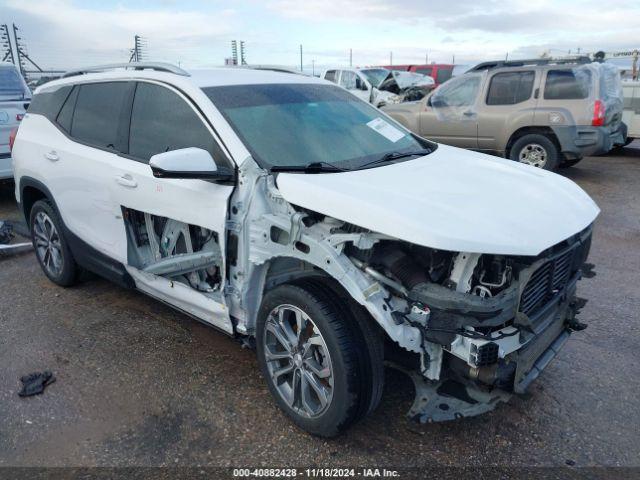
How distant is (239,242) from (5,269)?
11.8 feet

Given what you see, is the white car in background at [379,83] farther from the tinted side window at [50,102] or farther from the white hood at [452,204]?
the white hood at [452,204]

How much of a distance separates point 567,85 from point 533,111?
630 mm

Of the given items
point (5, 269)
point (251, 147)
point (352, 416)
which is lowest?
point (5, 269)

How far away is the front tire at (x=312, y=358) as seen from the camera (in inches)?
98.4

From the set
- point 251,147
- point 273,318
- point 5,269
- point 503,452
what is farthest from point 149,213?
point 5,269

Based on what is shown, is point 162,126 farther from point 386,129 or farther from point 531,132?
point 531,132

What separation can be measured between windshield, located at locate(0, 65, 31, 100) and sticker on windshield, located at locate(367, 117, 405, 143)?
660cm

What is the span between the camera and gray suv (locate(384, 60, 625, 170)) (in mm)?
8430

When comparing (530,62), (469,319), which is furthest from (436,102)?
(469,319)

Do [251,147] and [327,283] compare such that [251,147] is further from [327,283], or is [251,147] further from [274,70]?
[274,70]

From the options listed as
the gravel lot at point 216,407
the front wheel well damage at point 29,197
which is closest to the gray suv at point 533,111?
the gravel lot at point 216,407

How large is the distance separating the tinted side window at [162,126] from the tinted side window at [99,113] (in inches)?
8.5

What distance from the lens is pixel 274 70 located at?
416cm

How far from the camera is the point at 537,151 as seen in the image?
29.3 ft
